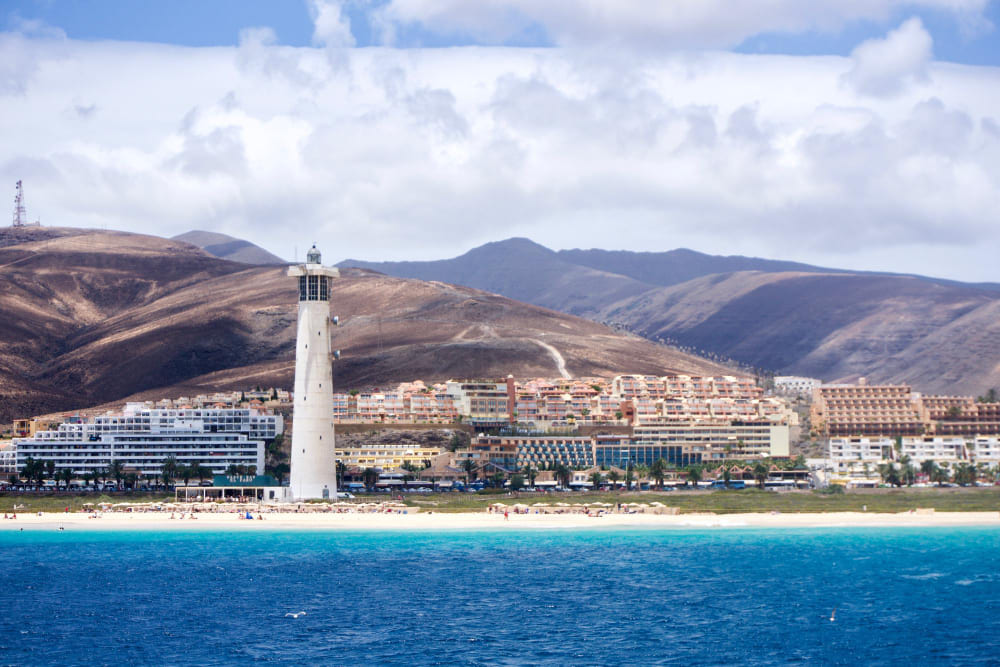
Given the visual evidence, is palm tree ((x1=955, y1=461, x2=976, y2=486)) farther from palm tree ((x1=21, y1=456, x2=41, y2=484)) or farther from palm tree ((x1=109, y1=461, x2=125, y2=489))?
palm tree ((x1=21, y1=456, x2=41, y2=484))

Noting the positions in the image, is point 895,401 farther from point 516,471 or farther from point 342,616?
point 342,616

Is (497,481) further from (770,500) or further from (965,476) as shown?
(965,476)

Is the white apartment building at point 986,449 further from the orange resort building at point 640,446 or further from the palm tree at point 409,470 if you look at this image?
the palm tree at point 409,470

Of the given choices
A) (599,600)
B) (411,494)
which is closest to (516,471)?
(411,494)

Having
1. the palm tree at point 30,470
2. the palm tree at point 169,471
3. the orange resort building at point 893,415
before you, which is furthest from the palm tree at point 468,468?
the orange resort building at point 893,415

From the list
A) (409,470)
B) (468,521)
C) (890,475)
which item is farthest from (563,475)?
(468,521)

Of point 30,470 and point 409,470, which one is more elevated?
point 30,470

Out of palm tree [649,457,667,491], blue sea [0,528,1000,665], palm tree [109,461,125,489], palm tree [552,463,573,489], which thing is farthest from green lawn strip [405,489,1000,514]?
palm tree [109,461,125,489]
